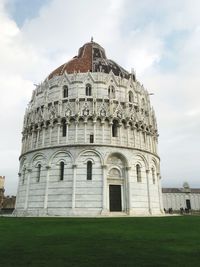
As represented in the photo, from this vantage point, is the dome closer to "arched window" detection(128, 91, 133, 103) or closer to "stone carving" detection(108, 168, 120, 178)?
"arched window" detection(128, 91, 133, 103)

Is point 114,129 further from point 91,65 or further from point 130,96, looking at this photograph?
point 91,65

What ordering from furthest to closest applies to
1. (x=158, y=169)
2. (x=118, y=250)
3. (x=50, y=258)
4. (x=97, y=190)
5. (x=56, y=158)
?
(x=158, y=169)
(x=56, y=158)
(x=97, y=190)
(x=118, y=250)
(x=50, y=258)

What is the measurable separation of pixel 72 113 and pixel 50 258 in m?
29.6

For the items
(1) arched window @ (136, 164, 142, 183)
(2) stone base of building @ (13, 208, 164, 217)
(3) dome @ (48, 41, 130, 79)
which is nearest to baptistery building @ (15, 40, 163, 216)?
(1) arched window @ (136, 164, 142, 183)

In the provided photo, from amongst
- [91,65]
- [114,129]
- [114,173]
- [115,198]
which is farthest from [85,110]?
[115,198]

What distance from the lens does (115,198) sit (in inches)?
1356

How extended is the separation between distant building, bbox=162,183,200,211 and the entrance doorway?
39004mm

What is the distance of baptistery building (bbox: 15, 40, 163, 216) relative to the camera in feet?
111

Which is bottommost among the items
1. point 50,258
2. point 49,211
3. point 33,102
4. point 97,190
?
point 50,258

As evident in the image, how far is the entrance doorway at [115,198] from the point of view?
34091mm

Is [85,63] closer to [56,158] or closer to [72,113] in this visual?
[72,113]

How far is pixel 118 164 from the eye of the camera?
35875 mm

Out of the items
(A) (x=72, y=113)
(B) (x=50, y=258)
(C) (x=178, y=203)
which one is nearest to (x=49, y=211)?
(A) (x=72, y=113)

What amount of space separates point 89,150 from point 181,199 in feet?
147
